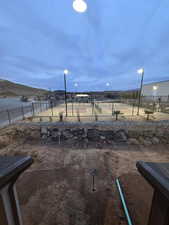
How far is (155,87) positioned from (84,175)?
98.6 ft

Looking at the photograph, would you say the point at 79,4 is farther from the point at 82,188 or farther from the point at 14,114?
the point at 14,114

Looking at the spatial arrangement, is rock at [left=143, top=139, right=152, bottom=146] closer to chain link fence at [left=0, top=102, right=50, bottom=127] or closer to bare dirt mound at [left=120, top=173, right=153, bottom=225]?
bare dirt mound at [left=120, top=173, right=153, bottom=225]

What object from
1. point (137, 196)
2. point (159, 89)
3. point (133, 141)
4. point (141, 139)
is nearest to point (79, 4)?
point (137, 196)

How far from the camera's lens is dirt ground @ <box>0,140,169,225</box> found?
2270 millimetres

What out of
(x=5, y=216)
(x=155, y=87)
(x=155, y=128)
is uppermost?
(x=155, y=87)

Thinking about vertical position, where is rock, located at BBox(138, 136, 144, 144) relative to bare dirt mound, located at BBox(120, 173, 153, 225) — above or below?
above

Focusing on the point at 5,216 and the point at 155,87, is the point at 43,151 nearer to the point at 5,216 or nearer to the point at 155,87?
the point at 5,216

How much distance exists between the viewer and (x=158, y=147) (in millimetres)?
5391

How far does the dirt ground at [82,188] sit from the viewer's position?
227 centimetres

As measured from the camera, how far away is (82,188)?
2.97m

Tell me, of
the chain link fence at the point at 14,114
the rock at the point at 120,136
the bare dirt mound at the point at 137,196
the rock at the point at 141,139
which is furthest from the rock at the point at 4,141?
the rock at the point at 141,139

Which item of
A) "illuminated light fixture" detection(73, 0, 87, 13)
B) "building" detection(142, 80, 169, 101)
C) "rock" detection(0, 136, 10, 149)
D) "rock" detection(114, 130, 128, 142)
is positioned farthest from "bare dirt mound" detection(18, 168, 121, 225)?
"building" detection(142, 80, 169, 101)

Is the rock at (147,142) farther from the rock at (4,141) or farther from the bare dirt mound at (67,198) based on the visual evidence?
the rock at (4,141)

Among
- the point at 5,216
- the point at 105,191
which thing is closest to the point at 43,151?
the point at 105,191
